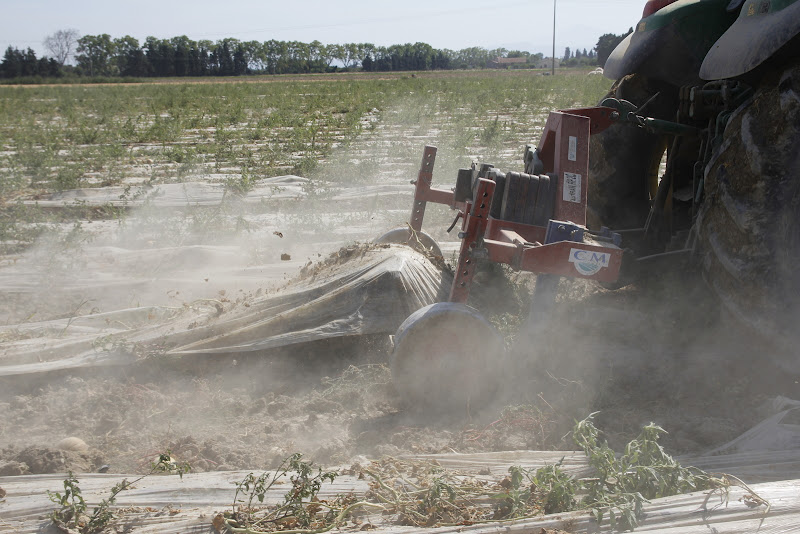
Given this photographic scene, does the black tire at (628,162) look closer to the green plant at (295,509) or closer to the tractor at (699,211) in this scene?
the tractor at (699,211)

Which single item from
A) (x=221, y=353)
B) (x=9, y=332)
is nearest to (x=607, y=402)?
(x=221, y=353)

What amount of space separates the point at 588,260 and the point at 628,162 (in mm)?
1540

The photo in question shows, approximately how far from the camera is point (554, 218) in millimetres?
3111

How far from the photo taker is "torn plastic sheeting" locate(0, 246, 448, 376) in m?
3.15

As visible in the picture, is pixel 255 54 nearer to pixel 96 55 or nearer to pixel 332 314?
pixel 96 55

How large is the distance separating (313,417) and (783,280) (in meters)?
2.00

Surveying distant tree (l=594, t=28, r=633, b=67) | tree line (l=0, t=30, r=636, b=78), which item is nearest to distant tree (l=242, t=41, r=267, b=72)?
tree line (l=0, t=30, r=636, b=78)

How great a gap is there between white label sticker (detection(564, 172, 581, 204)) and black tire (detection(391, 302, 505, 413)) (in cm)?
79

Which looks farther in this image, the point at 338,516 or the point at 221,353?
the point at 221,353

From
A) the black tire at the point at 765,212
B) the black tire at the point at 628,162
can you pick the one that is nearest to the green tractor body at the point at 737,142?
the black tire at the point at 765,212

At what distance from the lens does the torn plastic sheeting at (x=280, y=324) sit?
315 centimetres

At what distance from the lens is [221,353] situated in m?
3.16

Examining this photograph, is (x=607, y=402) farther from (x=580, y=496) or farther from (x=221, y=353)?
(x=221, y=353)

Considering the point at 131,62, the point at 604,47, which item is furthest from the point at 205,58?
the point at 604,47
